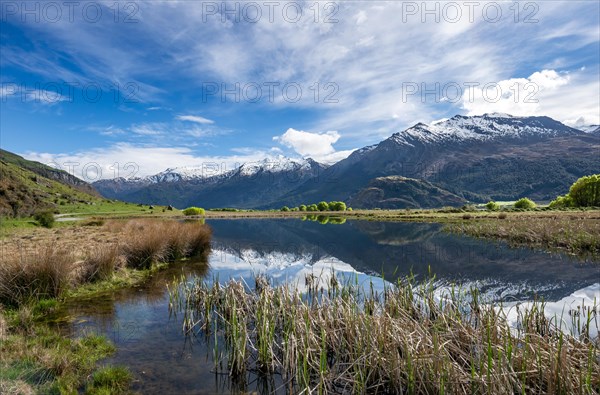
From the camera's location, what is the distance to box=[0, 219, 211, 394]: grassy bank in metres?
8.75

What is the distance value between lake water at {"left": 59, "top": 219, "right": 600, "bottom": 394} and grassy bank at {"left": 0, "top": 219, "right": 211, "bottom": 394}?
33.3 inches

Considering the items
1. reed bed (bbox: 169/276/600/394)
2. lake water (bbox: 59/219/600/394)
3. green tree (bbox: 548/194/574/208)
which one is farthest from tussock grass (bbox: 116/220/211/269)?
green tree (bbox: 548/194/574/208)

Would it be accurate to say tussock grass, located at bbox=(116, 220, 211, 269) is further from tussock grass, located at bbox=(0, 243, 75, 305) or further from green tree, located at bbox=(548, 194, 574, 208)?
green tree, located at bbox=(548, 194, 574, 208)

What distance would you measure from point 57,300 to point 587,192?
121080 millimetres

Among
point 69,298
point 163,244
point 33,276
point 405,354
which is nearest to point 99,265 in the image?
point 69,298

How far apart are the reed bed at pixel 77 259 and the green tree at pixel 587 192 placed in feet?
353

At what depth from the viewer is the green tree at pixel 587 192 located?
9081 cm

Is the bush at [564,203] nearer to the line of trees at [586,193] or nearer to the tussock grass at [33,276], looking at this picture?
the line of trees at [586,193]

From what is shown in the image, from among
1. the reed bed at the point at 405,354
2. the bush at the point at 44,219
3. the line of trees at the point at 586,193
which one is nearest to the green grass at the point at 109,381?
the reed bed at the point at 405,354

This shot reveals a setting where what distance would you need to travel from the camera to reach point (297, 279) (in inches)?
838

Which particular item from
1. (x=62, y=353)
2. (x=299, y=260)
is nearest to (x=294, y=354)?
(x=62, y=353)

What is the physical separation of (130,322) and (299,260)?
19.9 metres

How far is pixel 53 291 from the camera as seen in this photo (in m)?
15.6

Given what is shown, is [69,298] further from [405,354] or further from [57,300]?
[405,354]
